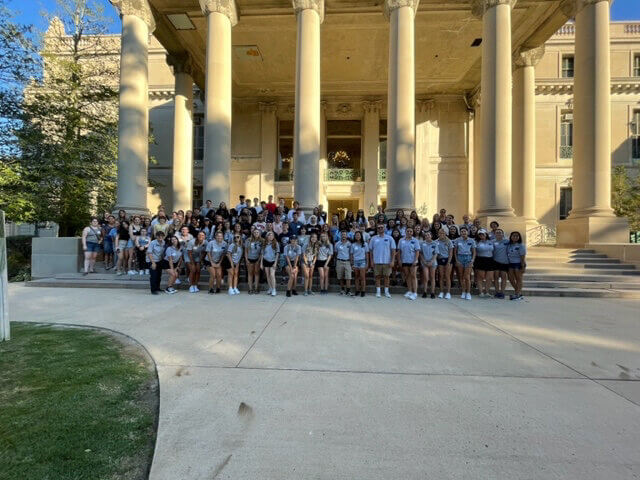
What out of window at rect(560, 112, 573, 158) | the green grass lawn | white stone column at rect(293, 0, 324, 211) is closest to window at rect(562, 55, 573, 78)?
window at rect(560, 112, 573, 158)

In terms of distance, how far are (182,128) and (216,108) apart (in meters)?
6.33

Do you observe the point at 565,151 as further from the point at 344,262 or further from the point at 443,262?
the point at 344,262

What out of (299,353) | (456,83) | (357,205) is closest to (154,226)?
(299,353)

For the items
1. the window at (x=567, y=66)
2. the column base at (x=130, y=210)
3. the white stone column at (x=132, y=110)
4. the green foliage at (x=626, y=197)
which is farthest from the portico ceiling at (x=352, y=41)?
the green foliage at (x=626, y=197)

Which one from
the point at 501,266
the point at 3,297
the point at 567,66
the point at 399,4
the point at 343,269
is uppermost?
the point at 567,66

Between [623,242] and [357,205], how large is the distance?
14.5 metres

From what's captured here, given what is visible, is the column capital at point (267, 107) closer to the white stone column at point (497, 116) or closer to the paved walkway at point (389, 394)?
the white stone column at point (497, 116)

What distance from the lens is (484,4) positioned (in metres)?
12.8

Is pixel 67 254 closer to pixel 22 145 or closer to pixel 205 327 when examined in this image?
pixel 22 145

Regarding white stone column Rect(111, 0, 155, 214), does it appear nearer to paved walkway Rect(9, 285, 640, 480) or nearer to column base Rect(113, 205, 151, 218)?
column base Rect(113, 205, 151, 218)

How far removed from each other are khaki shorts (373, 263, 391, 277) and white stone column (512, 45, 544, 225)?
469 inches

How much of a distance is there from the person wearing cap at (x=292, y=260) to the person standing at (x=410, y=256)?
2.67 meters

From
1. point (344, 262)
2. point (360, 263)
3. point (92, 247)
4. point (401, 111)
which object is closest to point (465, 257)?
point (360, 263)

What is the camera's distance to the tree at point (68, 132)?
555 inches
